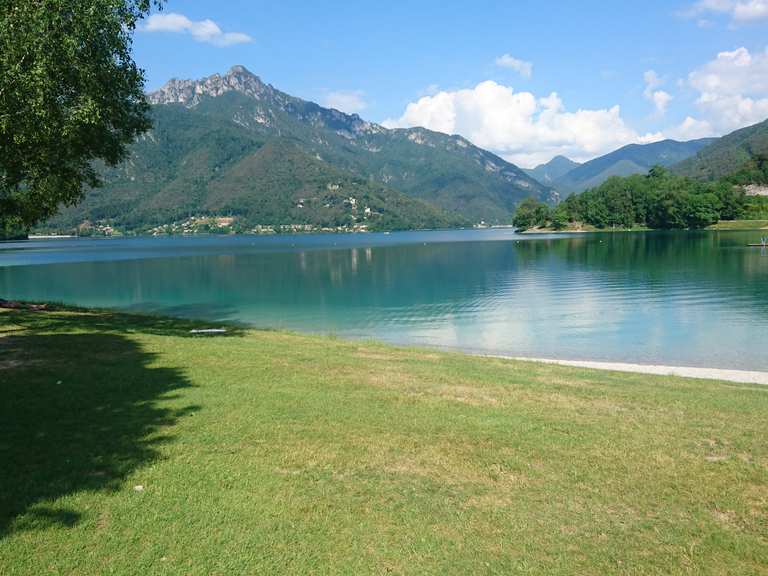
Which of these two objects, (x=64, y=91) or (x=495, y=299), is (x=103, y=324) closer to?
(x=64, y=91)

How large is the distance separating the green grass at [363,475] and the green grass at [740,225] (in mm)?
172144

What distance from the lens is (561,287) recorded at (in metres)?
54.0

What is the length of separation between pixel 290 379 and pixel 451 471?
6.33 m

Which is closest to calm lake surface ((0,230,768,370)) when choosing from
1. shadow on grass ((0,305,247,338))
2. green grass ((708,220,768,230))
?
shadow on grass ((0,305,247,338))

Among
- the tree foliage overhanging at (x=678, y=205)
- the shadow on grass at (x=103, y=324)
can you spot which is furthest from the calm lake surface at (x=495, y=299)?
the tree foliage overhanging at (x=678, y=205)

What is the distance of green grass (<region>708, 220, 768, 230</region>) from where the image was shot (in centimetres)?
15675

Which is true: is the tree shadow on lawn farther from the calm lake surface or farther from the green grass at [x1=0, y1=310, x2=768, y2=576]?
the calm lake surface

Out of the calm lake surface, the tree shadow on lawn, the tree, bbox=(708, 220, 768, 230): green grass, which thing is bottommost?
the calm lake surface

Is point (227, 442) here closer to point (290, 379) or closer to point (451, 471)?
point (451, 471)

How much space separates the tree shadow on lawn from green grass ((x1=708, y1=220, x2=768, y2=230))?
177 m

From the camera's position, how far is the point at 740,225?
163500 mm

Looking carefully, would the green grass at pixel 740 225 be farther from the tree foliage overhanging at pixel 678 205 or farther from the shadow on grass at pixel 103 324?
the shadow on grass at pixel 103 324

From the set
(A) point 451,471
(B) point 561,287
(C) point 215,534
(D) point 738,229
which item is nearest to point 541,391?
(A) point 451,471

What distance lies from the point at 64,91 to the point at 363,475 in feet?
54.3
